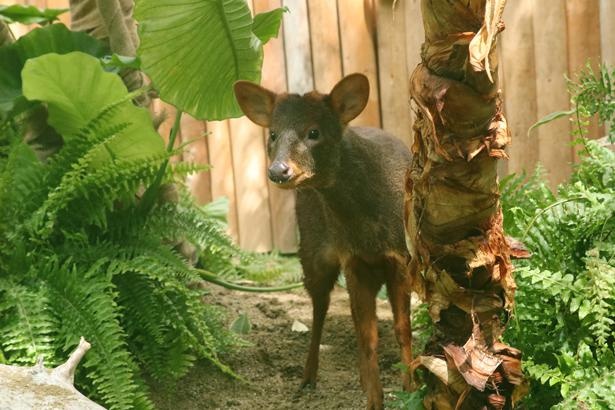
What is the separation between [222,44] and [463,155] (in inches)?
93.8

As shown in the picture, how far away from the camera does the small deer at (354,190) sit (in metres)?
4.09

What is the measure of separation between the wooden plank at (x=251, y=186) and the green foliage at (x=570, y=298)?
3473 millimetres

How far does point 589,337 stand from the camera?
328 centimetres

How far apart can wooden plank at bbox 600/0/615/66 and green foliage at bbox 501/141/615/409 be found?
220 cm

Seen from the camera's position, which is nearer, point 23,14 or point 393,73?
point 23,14

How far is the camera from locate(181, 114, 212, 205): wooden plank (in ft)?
22.9

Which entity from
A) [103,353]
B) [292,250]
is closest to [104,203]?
[103,353]

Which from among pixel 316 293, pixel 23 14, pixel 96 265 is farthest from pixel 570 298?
pixel 23 14

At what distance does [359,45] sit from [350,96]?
2720mm

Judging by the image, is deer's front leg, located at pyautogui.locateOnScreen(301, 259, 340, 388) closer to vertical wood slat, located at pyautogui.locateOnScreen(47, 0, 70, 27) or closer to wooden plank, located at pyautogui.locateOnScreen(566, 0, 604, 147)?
wooden plank, located at pyautogui.locateOnScreen(566, 0, 604, 147)

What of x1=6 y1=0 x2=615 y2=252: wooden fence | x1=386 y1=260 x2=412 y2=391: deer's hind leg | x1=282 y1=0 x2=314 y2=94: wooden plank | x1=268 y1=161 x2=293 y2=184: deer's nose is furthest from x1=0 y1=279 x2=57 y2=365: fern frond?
x1=282 y1=0 x2=314 y2=94: wooden plank

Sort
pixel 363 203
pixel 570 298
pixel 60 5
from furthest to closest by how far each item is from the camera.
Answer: pixel 60 5 → pixel 363 203 → pixel 570 298

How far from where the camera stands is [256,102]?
14.0 ft

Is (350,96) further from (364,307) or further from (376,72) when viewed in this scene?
(376,72)
